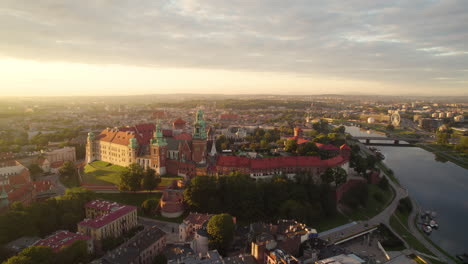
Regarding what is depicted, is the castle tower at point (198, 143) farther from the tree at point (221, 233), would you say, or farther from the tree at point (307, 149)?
the tree at point (221, 233)

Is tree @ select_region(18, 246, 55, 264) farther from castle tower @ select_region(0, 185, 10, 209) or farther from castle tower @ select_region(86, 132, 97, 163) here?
castle tower @ select_region(86, 132, 97, 163)

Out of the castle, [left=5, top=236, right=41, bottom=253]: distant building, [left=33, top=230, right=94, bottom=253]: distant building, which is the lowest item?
[left=5, top=236, right=41, bottom=253]: distant building

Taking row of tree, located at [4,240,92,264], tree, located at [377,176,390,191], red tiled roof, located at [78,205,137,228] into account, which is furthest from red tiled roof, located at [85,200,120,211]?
tree, located at [377,176,390,191]

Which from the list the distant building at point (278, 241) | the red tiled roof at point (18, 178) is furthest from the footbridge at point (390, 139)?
the red tiled roof at point (18, 178)

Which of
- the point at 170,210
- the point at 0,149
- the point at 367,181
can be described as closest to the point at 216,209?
the point at 170,210

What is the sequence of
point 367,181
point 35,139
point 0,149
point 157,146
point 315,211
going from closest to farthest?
1. point 315,211
2. point 157,146
3. point 367,181
4. point 0,149
5. point 35,139

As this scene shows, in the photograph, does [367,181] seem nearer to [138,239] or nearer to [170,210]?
[170,210]

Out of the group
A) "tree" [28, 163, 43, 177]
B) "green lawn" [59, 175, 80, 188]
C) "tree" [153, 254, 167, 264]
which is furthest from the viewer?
"tree" [28, 163, 43, 177]
